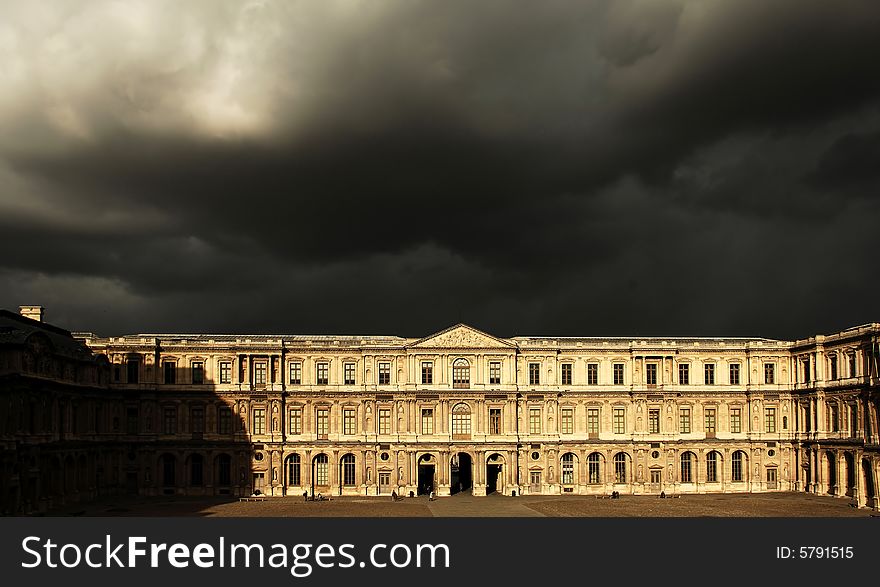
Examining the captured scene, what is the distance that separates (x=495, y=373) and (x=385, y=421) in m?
11.4

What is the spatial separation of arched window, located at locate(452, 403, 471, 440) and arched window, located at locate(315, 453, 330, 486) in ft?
40.7

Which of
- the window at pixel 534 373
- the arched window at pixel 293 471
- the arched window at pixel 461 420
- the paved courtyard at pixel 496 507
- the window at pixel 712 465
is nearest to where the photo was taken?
the paved courtyard at pixel 496 507

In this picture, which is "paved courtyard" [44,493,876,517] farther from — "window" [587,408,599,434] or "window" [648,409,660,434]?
"window" [648,409,660,434]

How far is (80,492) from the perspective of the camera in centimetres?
7256

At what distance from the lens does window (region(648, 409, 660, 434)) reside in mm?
81812

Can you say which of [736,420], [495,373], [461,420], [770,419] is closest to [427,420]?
[461,420]

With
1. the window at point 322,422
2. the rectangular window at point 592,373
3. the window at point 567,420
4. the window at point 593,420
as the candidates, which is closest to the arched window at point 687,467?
the window at point 593,420

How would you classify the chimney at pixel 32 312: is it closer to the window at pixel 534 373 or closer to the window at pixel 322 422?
the window at pixel 322 422

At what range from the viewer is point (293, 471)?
263ft

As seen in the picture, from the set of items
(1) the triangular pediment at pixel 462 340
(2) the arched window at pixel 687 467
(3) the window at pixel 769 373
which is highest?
(1) the triangular pediment at pixel 462 340

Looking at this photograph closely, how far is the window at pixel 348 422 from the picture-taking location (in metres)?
80.8

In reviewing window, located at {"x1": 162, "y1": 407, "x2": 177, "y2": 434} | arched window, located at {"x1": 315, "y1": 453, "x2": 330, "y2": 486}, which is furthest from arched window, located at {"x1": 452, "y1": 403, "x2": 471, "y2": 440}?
window, located at {"x1": 162, "y1": 407, "x2": 177, "y2": 434}

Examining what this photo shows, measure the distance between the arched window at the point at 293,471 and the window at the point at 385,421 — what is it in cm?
831
